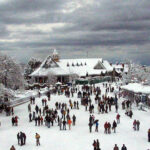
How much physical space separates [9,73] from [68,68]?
43.7m

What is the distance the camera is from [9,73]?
4022cm

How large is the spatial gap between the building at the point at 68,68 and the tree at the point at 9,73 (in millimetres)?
26934

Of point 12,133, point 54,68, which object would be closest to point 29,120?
point 12,133

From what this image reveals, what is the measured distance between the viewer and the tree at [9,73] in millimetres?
39938

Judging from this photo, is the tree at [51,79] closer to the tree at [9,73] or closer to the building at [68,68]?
the building at [68,68]

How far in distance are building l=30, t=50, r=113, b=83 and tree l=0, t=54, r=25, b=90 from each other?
26.9 metres

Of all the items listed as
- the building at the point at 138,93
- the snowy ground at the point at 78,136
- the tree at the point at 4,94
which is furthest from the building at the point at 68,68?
the snowy ground at the point at 78,136

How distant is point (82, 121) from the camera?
28.2m

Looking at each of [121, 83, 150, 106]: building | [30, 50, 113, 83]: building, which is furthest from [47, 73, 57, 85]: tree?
[121, 83, 150, 106]: building

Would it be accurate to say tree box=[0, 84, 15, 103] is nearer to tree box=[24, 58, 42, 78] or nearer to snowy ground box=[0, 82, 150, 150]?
snowy ground box=[0, 82, 150, 150]

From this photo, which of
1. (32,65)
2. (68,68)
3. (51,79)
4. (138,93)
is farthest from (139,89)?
(32,65)

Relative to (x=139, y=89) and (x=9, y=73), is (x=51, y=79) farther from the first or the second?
(x=139, y=89)

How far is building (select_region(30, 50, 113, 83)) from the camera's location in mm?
69875

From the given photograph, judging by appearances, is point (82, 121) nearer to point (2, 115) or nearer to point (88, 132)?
point (88, 132)
